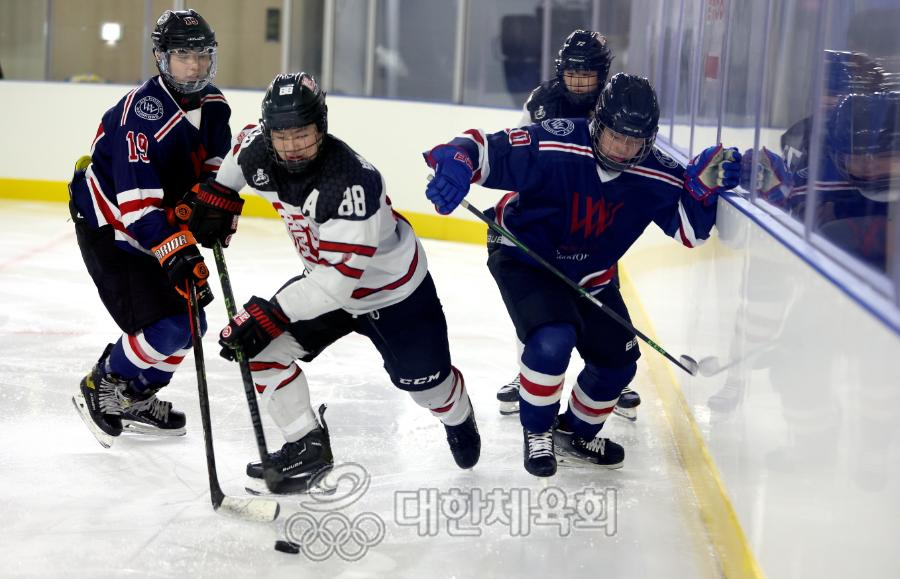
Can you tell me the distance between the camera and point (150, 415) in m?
2.95

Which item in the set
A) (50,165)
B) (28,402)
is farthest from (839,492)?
(50,165)

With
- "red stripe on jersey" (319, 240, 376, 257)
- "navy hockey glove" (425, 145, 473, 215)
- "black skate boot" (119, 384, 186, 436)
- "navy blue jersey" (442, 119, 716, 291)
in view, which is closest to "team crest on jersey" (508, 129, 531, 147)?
"navy blue jersey" (442, 119, 716, 291)

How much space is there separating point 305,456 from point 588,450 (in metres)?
0.78

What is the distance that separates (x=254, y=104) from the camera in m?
7.53

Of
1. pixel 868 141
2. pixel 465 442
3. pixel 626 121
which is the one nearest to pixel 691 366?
pixel 465 442

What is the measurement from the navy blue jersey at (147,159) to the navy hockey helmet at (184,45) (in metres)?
0.05

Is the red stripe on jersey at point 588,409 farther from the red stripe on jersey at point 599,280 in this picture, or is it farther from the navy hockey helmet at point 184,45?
the navy hockey helmet at point 184,45

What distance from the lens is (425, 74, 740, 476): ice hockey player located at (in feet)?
8.20

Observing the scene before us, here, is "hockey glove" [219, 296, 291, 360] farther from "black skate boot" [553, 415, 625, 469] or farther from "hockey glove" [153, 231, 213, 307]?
"black skate boot" [553, 415, 625, 469]

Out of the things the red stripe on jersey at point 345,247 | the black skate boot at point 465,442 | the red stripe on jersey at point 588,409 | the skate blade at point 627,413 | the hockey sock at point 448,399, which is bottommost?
the skate blade at point 627,413

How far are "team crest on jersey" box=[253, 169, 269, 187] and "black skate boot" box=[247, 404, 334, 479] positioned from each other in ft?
1.93

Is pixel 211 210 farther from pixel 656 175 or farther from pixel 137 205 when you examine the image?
pixel 656 175

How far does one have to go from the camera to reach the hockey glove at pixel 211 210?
102 inches

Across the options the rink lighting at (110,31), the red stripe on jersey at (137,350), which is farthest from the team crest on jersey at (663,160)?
the rink lighting at (110,31)
